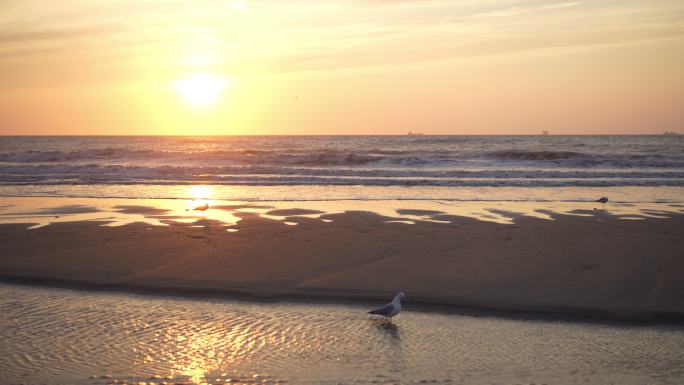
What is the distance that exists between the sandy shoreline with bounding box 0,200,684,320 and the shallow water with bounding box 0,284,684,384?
67cm

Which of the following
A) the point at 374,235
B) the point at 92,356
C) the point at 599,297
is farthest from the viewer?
the point at 374,235

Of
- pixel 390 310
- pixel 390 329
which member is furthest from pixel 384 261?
pixel 390 329

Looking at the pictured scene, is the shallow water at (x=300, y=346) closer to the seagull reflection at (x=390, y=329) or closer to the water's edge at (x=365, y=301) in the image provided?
the seagull reflection at (x=390, y=329)

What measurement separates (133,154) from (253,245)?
43.4m

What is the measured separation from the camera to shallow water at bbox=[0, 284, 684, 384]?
522cm

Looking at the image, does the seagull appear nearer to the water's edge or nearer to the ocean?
the water's edge

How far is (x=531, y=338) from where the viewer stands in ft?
20.6

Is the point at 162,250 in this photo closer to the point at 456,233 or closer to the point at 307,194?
the point at 456,233

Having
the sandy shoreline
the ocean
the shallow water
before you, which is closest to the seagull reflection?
the shallow water

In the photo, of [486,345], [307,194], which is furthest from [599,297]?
[307,194]

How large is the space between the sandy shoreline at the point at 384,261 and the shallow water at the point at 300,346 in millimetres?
673

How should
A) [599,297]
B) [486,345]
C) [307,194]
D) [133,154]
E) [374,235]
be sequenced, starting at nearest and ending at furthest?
[486,345] < [599,297] < [374,235] < [307,194] < [133,154]

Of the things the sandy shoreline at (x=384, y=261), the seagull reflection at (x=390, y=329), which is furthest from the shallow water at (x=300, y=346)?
the sandy shoreline at (x=384, y=261)

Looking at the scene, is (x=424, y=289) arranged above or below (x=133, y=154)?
below
